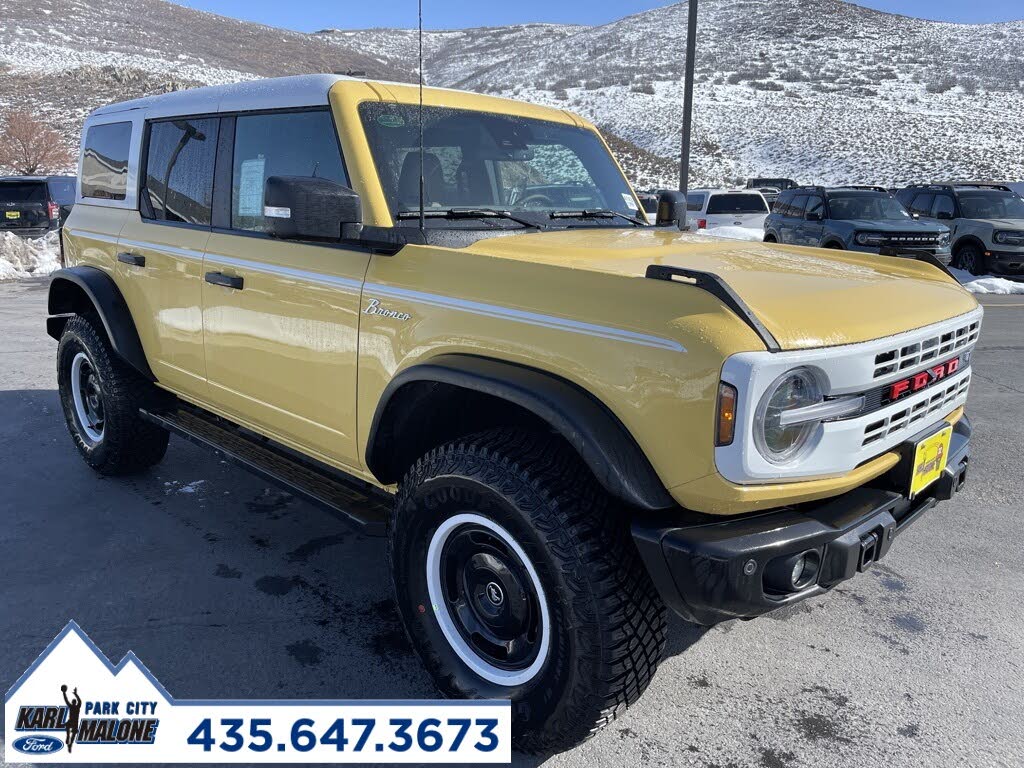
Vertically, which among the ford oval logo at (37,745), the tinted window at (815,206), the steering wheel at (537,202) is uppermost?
the tinted window at (815,206)

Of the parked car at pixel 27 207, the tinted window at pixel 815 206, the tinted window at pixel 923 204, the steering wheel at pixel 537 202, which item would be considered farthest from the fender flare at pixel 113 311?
the tinted window at pixel 923 204

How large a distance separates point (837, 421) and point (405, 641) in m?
1.85

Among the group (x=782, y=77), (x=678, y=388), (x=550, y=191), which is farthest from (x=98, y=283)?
(x=782, y=77)

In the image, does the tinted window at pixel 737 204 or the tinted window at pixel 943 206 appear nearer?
the tinted window at pixel 943 206

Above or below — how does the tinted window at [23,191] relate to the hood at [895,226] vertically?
above

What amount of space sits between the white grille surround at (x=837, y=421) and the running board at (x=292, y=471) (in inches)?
55.7

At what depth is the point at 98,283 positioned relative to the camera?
4434 mm

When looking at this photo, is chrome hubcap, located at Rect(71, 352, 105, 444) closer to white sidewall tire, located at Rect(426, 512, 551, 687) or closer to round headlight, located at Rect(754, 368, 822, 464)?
white sidewall tire, located at Rect(426, 512, 551, 687)

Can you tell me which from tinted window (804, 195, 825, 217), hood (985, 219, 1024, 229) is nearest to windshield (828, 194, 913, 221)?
tinted window (804, 195, 825, 217)

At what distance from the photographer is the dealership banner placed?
2.49 m

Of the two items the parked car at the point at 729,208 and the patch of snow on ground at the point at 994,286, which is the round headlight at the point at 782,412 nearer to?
the patch of snow on ground at the point at 994,286

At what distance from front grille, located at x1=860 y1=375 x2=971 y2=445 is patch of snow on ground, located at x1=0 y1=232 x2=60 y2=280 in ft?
50.9

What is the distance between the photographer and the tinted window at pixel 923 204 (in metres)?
15.8

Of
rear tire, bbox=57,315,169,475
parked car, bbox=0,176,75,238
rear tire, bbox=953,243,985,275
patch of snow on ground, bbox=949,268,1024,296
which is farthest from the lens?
parked car, bbox=0,176,75,238
